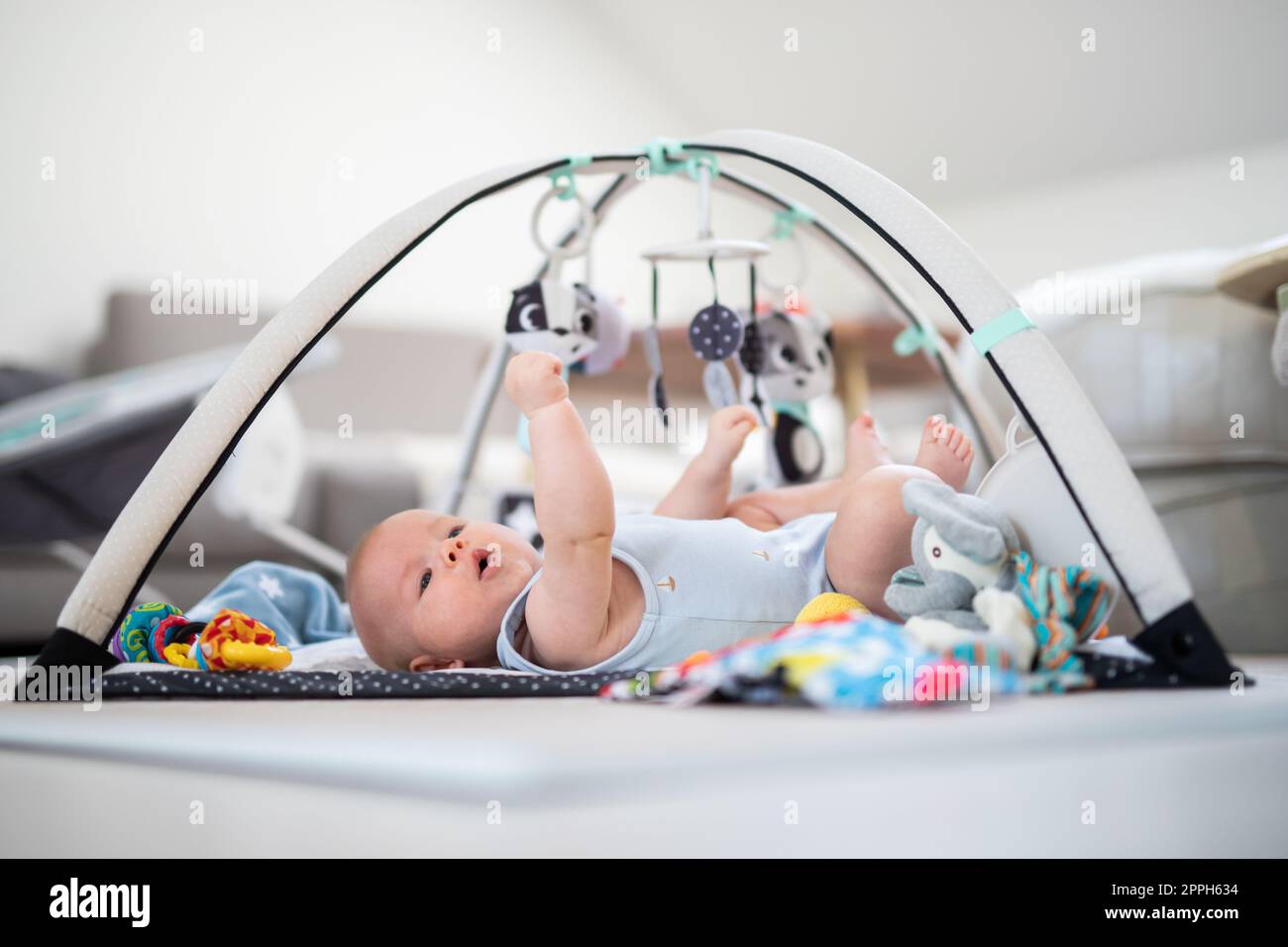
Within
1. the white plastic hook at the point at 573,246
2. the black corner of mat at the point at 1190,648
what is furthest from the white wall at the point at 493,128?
the black corner of mat at the point at 1190,648

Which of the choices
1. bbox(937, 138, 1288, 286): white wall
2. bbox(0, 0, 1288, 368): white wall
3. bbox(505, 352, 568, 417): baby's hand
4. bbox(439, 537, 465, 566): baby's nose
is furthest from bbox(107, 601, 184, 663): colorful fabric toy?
bbox(937, 138, 1288, 286): white wall

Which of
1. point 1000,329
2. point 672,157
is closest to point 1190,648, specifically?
point 1000,329

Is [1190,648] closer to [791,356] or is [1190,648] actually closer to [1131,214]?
[791,356]

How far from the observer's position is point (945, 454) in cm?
95

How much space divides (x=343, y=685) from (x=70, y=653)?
0.73 ft

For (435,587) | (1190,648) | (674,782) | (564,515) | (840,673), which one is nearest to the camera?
(674,782)

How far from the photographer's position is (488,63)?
3.73 meters

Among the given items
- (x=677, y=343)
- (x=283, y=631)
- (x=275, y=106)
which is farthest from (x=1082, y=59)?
(x=283, y=631)

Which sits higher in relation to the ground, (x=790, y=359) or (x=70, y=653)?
(x=790, y=359)

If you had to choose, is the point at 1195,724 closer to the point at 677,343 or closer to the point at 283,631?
the point at 283,631

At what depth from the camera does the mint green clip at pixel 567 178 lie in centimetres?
109

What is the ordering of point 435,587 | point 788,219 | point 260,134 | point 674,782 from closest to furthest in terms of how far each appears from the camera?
point 674,782, point 435,587, point 788,219, point 260,134

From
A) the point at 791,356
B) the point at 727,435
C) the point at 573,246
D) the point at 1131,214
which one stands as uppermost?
the point at 1131,214

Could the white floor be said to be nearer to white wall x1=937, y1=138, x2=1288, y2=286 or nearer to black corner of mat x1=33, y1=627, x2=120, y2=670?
black corner of mat x1=33, y1=627, x2=120, y2=670
